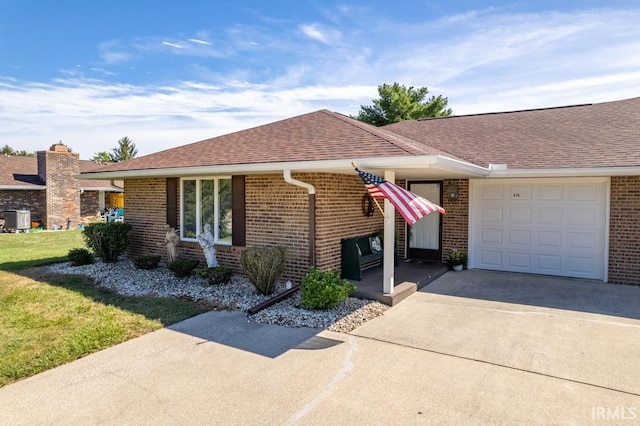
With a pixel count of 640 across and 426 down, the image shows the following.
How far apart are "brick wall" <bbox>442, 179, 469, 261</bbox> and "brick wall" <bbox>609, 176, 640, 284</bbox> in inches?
116

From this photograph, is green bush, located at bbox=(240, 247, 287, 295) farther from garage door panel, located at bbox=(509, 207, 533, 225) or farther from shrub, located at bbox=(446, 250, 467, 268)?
garage door panel, located at bbox=(509, 207, 533, 225)

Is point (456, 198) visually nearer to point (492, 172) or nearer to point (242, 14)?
point (492, 172)

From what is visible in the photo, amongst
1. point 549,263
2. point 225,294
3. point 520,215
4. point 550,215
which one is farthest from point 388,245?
point 549,263

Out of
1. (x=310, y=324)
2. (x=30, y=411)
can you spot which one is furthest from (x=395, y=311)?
(x=30, y=411)

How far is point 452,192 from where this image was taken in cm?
990

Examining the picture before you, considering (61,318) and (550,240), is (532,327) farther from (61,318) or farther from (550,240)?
(61,318)

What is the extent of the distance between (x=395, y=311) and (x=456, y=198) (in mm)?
4695

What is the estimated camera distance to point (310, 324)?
5609mm

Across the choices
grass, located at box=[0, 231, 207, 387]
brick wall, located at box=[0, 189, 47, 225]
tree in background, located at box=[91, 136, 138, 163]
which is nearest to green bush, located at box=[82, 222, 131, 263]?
grass, located at box=[0, 231, 207, 387]

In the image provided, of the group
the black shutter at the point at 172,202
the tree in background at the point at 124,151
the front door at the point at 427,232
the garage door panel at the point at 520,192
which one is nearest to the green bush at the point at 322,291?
the black shutter at the point at 172,202

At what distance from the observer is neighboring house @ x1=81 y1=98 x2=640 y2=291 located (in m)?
7.46

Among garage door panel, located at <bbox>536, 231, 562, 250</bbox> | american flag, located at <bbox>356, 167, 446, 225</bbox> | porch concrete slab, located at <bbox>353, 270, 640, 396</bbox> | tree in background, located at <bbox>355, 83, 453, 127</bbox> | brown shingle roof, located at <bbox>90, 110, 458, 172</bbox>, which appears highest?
tree in background, located at <bbox>355, 83, 453, 127</bbox>

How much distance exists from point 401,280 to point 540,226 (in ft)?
12.2

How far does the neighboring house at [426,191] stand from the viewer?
24.5ft
